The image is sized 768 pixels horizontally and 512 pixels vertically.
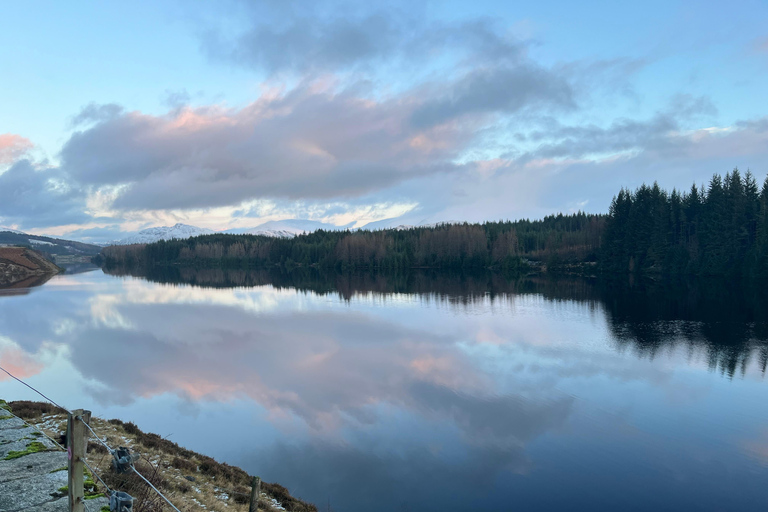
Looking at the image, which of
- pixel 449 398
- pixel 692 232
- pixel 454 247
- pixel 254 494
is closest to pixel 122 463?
pixel 254 494

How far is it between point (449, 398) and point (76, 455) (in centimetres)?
1501

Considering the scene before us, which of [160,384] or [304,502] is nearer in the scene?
[304,502]

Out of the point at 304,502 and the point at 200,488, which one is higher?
the point at 200,488

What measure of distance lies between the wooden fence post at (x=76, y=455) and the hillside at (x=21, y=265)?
12025cm

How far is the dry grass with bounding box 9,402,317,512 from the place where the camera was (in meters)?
7.79

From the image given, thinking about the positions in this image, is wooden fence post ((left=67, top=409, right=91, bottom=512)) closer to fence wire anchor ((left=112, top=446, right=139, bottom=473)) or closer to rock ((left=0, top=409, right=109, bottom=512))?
rock ((left=0, top=409, right=109, bottom=512))

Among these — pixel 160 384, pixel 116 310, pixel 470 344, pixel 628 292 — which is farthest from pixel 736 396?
pixel 116 310

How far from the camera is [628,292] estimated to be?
5416 cm

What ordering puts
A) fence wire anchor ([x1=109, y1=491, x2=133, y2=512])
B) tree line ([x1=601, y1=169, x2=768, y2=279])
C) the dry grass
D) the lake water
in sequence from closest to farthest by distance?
1. fence wire anchor ([x1=109, y1=491, x2=133, y2=512])
2. the dry grass
3. the lake water
4. tree line ([x1=601, y1=169, x2=768, y2=279])

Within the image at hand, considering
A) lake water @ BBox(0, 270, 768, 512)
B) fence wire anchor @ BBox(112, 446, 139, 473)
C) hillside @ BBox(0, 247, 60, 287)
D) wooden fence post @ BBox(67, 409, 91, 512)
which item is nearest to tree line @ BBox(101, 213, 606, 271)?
hillside @ BBox(0, 247, 60, 287)

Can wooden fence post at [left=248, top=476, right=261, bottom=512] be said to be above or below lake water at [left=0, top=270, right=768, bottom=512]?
above

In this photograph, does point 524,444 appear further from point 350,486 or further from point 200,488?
point 200,488

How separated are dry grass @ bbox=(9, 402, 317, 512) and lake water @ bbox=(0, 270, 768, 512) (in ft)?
3.70

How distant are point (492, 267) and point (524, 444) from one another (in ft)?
360
